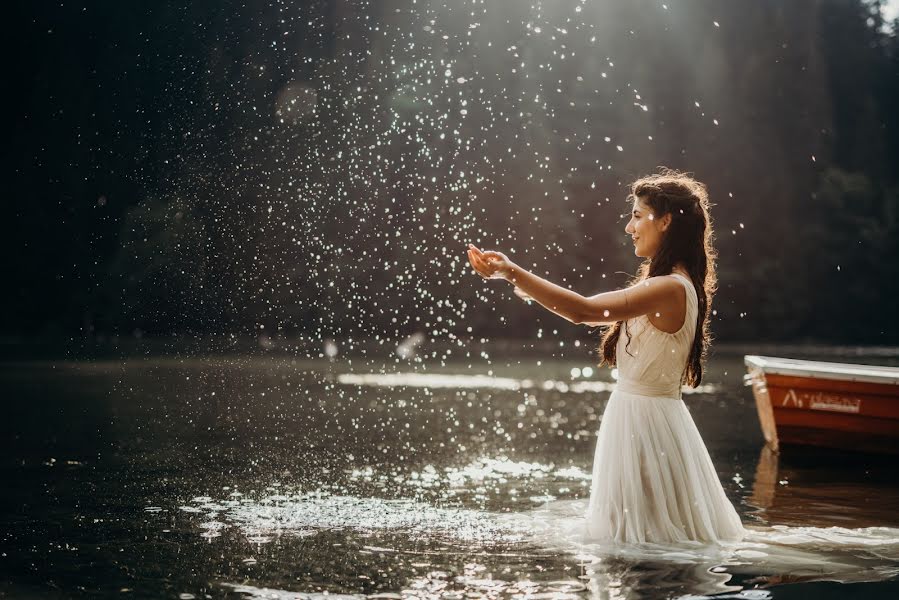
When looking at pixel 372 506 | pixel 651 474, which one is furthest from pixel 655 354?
pixel 372 506

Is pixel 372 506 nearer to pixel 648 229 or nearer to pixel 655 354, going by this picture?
pixel 655 354

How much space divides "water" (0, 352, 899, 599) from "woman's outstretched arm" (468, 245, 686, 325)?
4.67 feet

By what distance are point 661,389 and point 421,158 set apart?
141ft

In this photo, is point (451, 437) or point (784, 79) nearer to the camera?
point (451, 437)

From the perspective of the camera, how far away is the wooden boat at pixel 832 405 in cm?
1251

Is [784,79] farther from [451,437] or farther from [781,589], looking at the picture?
[781,589]

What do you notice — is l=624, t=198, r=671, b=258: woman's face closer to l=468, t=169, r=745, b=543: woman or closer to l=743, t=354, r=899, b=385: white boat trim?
l=468, t=169, r=745, b=543: woman

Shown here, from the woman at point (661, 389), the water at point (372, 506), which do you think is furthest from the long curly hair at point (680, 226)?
the water at point (372, 506)

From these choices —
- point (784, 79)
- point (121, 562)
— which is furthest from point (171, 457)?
point (784, 79)

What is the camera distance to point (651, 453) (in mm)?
5805

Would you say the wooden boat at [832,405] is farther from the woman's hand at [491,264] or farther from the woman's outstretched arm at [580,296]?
the woman's hand at [491,264]

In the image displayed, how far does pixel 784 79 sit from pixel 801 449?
5013 centimetres

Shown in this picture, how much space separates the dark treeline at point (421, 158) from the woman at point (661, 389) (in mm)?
33723

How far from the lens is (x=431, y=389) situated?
22.0 m
